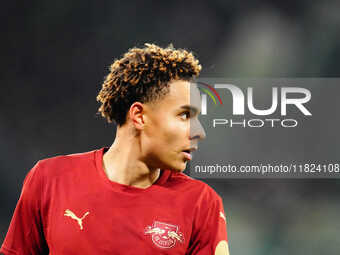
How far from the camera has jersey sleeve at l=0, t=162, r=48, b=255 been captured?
90.3 inches

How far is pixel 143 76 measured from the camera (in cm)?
228

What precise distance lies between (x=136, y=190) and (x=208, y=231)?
1.24ft

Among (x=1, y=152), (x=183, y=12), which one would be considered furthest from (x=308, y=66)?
(x=1, y=152)

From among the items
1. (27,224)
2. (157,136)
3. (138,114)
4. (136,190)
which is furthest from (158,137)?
(27,224)

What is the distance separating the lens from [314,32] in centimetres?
528

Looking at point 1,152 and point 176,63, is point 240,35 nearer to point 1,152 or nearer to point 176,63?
point 1,152

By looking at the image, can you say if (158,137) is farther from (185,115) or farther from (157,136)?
(185,115)

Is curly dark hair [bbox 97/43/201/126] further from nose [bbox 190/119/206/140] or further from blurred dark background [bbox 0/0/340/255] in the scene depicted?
blurred dark background [bbox 0/0/340/255]

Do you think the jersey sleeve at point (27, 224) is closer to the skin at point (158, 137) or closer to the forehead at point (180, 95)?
the skin at point (158, 137)

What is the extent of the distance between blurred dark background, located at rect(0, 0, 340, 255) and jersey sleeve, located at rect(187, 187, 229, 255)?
2.73 meters

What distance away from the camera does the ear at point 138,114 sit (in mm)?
2256

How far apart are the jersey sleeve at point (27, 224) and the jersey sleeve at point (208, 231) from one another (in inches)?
28.1

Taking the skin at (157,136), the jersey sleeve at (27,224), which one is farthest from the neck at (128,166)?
the jersey sleeve at (27,224)

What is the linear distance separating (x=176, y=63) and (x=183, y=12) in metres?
3.04
